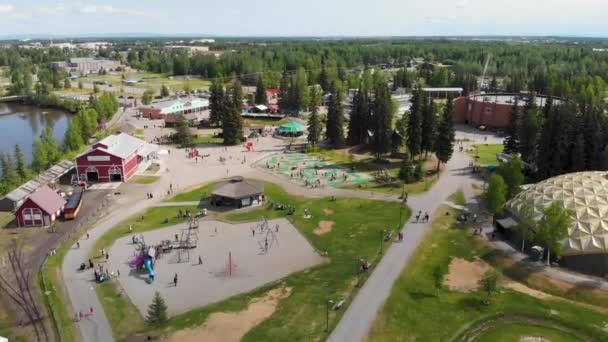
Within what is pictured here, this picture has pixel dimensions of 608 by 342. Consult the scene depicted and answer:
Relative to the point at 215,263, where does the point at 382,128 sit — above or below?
above

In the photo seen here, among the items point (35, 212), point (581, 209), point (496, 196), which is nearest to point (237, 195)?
point (35, 212)

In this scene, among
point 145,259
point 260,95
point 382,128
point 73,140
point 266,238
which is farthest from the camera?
point 260,95

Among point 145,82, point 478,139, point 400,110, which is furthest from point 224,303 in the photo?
point 145,82

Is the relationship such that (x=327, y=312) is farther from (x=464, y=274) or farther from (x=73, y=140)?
(x=73, y=140)

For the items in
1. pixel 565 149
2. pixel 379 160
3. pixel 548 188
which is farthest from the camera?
pixel 379 160

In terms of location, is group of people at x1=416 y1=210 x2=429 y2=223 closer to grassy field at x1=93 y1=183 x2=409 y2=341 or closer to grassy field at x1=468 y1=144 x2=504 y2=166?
grassy field at x1=93 y1=183 x2=409 y2=341

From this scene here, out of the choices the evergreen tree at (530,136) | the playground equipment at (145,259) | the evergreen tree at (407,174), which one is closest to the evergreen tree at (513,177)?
the evergreen tree at (407,174)

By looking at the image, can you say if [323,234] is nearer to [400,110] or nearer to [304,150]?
[304,150]

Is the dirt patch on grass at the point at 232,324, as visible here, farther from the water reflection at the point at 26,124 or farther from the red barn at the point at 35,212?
the water reflection at the point at 26,124
